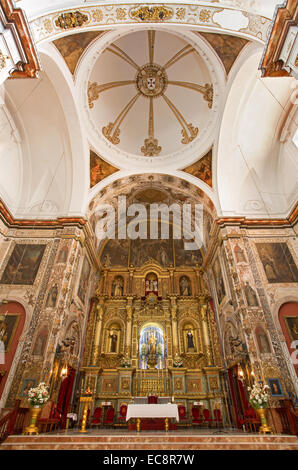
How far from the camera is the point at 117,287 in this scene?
15477mm

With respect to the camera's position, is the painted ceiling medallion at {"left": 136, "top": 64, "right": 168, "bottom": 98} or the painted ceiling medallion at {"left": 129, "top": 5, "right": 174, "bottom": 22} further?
the painted ceiling medallion at {"left": 136, "top": 64, "right": 168, "bottom": 98}

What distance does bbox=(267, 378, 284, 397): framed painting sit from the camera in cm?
781

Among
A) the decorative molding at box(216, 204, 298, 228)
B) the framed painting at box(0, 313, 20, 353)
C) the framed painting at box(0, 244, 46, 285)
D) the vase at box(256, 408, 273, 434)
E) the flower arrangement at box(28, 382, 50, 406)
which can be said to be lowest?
the vase at box(256, 408, 273, 434)

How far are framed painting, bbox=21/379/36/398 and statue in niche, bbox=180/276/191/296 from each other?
9528 millimetres

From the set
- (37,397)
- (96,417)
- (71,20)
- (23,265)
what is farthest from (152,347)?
(71,20)

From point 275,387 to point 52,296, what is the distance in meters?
8.76

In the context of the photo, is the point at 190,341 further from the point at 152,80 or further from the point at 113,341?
the point at 152,80

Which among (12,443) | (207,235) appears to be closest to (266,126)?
(207,235)

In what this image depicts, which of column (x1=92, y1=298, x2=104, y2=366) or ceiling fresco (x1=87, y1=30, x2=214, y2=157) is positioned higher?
ceiling fresco (x1=87, y1=30, x2=214, y2=157)

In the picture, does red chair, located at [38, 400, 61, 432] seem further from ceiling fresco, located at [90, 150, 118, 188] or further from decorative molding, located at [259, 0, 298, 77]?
decorative molding, located at [259, 0, 298, 77]

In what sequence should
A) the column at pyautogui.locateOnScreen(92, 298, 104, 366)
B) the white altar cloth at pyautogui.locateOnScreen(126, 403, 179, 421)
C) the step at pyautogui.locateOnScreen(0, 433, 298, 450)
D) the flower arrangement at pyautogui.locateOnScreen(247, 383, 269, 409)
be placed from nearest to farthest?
the step at pyautogui.locateOnScreen(0, 433, 298, 450) → the flower arrangement at pyautogui.locateOnScreen(247, 383, 269, 409) → the white altar cloth at pyautogui.locateOnScreen(126, 403, 179, 421) → the column at pyautogui.locateOnScreen(92, 298, 104, 366)

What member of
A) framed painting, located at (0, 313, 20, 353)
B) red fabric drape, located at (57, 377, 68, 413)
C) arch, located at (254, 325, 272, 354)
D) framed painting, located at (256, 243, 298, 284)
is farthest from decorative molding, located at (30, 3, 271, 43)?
red fabric drape, located at (57, 377, 68, 413)

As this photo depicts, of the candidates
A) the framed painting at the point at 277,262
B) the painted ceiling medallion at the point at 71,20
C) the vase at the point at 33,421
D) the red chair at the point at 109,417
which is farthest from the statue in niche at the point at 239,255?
the painted ceiling medallion at the point at 71,20

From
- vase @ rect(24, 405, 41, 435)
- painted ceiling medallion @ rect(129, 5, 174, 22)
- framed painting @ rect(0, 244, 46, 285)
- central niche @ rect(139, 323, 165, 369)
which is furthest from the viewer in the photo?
central niche @ rect(139, 323, 165, 369)
